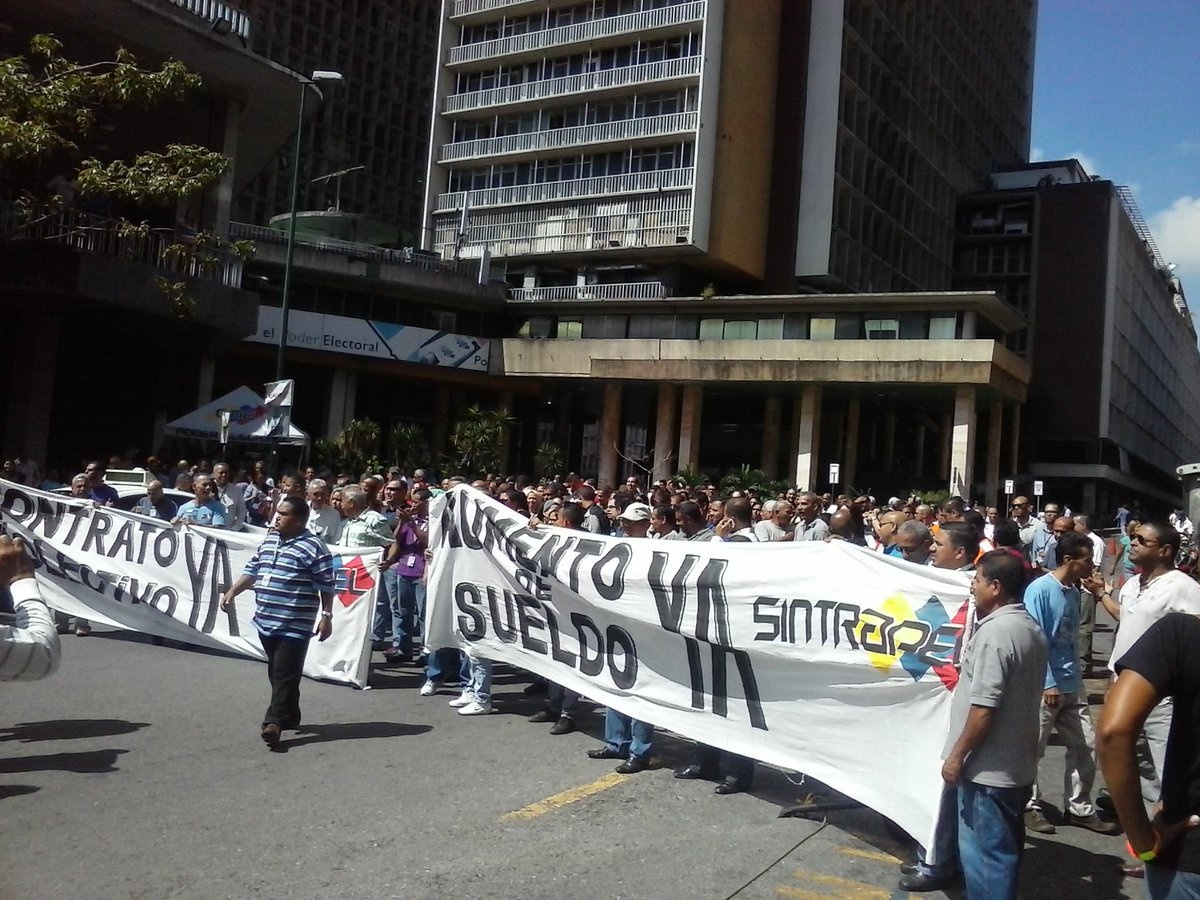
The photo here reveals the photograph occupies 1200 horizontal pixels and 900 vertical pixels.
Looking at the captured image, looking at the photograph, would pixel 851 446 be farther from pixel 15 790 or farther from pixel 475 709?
pixel 15 790

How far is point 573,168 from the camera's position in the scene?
51.9 metres

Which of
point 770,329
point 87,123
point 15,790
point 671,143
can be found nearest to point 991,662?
point 15,790

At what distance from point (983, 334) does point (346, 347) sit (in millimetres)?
26655

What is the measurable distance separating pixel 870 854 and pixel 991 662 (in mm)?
1854

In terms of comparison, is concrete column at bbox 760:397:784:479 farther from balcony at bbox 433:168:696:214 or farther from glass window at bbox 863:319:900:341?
balcony at bbox 433:168:696:214

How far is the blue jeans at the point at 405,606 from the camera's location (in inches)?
402

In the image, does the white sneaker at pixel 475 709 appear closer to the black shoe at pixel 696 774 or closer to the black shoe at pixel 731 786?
the black shoe at pixel 696 774

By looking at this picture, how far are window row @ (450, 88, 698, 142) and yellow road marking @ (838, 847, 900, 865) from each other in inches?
1815

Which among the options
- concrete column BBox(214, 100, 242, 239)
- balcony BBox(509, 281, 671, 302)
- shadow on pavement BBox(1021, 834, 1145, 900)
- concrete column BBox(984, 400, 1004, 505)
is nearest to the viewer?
shadow on pavement BBox(1021, 834, 1145, 900)

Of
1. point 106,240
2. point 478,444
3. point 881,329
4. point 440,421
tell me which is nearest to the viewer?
point 106,240

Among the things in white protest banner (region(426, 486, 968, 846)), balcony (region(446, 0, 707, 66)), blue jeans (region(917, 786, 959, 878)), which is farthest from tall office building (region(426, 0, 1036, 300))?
blue jeans (region(917, 786, 959, 878))

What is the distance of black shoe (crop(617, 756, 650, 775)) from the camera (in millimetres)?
6844

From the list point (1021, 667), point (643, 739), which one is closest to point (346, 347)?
point (643, 739)

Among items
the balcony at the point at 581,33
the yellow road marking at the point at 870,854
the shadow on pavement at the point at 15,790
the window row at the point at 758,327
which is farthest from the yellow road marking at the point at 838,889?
the balcony at the point at 581,33
